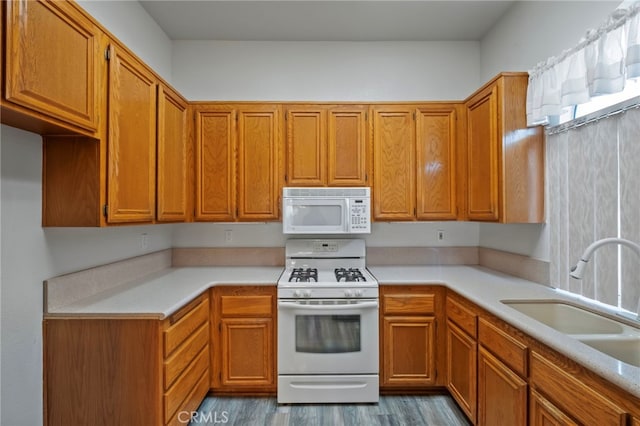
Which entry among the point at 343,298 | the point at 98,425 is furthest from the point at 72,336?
the point at 343,298

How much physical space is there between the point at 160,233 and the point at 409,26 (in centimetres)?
273

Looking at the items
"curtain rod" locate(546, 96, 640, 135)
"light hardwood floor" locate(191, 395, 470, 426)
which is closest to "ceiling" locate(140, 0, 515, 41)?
"curtain rod" locate(546, 96, 640, 135)

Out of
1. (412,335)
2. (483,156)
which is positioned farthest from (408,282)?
(483,156)

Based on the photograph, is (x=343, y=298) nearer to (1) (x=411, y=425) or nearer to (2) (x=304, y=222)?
(2) (x=304, y=222)

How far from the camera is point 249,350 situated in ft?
7.88

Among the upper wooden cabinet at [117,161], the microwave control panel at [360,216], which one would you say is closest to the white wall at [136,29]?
the upper wooden cabinet at [117,161]

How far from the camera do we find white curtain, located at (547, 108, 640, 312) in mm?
1604

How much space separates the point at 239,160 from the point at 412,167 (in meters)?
1.42

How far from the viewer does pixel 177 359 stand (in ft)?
5.97

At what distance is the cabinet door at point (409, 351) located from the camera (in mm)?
2412

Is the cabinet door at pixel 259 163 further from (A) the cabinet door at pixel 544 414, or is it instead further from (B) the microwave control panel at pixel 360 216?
(A) the cabinet door at pixel 544 414

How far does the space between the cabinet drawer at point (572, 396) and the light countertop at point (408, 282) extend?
0.09m

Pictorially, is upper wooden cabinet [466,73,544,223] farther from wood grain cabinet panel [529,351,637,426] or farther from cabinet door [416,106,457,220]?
wood grain cabinet panel [529,351,637,426]

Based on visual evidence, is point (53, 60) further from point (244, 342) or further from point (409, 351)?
point (409, 351)
